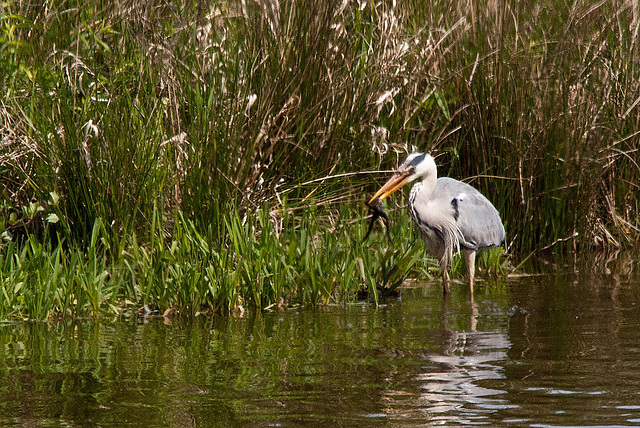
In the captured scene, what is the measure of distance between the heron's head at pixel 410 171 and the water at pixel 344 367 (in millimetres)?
785

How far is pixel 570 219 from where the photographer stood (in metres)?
7.57

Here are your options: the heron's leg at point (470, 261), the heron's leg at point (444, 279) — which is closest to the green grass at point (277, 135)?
the heron's leg at point (444, 279)

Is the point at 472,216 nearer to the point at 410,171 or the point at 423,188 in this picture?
the point at 423,188

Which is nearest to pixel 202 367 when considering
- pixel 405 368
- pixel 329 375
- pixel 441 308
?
pixel 329 375

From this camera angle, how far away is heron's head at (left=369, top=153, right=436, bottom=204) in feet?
20.0

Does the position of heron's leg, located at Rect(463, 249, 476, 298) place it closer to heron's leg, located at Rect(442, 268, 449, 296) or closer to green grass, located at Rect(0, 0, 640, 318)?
heron's leg, located at Rect(442, 268, 449, 296)

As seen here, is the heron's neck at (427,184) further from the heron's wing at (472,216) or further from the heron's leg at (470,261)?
the heron's leg at (470,261)

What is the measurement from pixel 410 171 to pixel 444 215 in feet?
1.33

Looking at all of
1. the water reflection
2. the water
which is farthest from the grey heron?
the water reflection

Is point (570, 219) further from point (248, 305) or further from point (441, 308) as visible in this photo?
point (248, 305)

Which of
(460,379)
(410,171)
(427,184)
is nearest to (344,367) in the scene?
(460,379)

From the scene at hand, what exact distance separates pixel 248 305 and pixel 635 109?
4148 mm

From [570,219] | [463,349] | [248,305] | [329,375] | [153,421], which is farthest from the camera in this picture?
[570,219]

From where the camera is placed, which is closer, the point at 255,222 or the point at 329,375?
the point at 329,375
